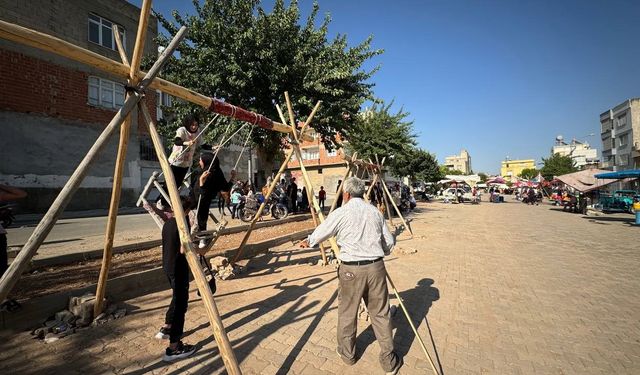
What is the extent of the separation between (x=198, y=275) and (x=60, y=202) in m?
1.28

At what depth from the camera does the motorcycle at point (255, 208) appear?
44.6 ft

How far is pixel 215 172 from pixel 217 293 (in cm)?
212

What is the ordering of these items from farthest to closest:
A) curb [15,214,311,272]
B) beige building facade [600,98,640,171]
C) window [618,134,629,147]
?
window [618,134,629,147] < beige building facade [600,98,640,171] < curb [15,214,311,272]

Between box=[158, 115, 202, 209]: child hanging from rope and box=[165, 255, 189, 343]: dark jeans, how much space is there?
4.28 feet

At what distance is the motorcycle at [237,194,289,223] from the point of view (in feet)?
44.6

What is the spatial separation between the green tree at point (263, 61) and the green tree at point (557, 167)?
169ft

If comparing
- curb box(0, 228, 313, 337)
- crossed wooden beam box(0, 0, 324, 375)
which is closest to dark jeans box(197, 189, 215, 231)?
curb box(0, 228, 313, 337)

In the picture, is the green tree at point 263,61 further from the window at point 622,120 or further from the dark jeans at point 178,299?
the window at point 622,120

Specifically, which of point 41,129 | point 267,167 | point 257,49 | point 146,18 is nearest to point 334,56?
point 257,49

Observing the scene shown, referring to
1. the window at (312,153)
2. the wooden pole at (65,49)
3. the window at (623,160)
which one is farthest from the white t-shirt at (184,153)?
the window at (623,160)

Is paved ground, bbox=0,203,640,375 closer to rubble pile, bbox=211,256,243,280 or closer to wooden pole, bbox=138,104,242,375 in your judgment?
rubble pile, bbox=211,256,243,280

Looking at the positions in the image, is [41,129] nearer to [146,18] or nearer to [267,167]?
[267,167]

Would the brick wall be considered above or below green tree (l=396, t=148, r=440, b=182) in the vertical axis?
above

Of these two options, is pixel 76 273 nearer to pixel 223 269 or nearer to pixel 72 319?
pixel 72 319
